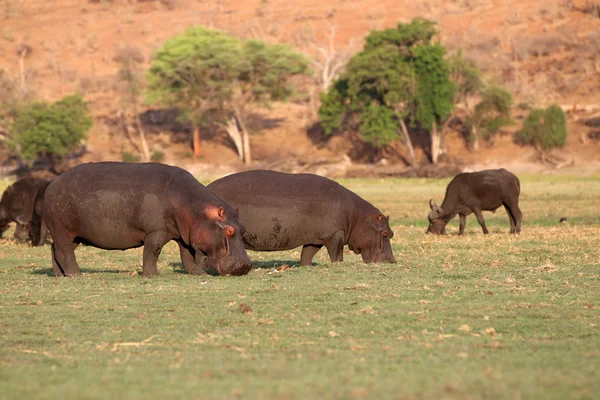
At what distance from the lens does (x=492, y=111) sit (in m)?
59.8

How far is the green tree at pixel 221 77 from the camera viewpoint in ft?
200

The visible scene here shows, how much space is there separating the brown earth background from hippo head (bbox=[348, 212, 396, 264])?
40441 mm

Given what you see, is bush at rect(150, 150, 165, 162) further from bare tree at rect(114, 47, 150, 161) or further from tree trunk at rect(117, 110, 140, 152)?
tree trunk at rect(117, 110, 140, 152)

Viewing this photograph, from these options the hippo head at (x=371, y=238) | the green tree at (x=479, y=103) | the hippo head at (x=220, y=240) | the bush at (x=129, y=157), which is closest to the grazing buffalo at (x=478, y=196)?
the hippo head at (x=371, y=238)

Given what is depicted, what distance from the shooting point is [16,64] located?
281 feet

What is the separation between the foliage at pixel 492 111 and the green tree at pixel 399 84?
258 cm

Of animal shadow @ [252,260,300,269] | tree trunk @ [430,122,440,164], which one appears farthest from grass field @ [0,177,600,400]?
tree trunk @ [430,122,440,164]

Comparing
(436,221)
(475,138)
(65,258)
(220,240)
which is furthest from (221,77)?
(220,240)

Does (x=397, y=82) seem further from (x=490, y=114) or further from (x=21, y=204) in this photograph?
(x=21, y=204)

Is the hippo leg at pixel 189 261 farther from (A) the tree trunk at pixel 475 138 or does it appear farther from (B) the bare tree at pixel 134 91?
(B) the bare tree at pixel 134 91

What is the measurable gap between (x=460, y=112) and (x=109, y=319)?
5667 cm

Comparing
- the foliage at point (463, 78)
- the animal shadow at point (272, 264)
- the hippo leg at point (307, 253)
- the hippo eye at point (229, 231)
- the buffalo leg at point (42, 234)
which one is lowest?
the buffalo leg at point (42, 234)

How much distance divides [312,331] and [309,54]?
7578 centimetres

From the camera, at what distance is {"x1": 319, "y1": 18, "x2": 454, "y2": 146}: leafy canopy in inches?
Result: 2242
